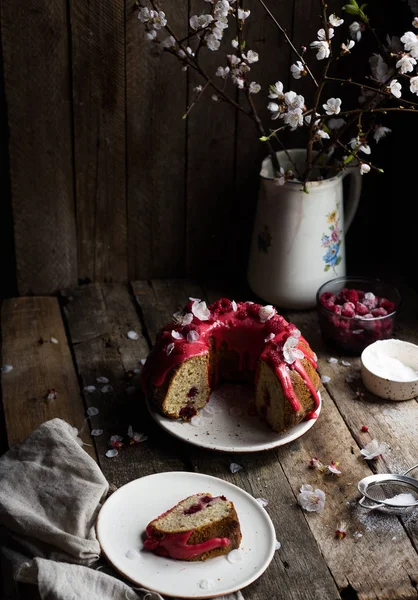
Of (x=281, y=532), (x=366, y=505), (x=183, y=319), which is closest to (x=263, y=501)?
(x=281, y=532)

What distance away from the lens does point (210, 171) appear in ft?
7.45

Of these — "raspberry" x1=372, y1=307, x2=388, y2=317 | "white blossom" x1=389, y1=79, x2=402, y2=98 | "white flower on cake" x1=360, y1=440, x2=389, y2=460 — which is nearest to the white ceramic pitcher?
"raspberry" x1=372, y1=307, x2=388, y2=317

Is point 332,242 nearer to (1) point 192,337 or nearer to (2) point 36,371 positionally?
(1) point 192,337

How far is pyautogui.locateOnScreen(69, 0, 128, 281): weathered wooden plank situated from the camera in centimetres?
203

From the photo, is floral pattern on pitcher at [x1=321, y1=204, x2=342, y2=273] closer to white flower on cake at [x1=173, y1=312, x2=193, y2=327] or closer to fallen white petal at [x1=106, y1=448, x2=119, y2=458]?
white flower on cake at [x1=173, y1=312, x2=193, y2=327]

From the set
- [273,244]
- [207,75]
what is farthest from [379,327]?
[207,75]

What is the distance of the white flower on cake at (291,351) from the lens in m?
1.68

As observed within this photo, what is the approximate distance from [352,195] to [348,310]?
1.23 feet

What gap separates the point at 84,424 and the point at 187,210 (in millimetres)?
776

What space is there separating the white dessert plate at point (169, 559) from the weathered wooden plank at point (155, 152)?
35.8 inches

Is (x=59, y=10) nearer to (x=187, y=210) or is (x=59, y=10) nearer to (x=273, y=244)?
(x=187, y=210)

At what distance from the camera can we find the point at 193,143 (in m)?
2.22

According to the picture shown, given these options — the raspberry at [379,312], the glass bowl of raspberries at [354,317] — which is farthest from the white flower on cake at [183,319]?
the raspberry at [379,312]

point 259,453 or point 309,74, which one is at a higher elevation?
point 309,74
